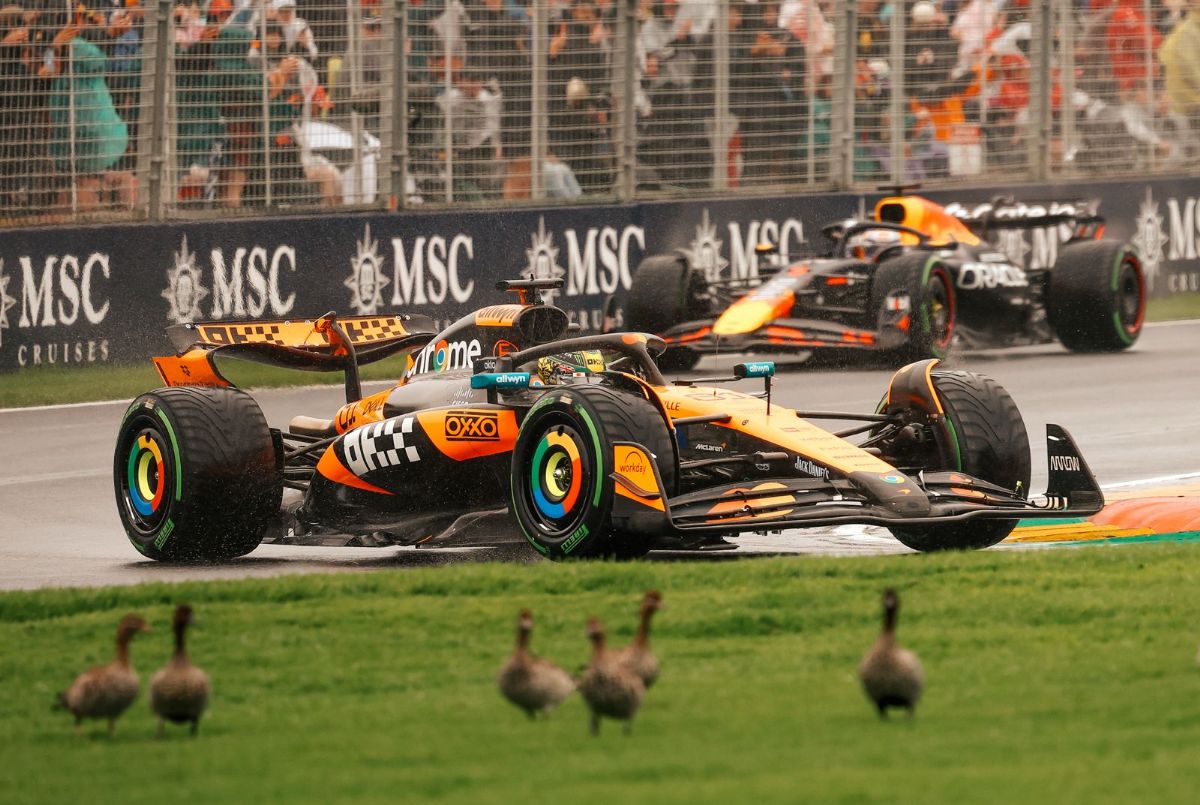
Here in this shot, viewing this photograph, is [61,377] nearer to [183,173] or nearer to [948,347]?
[183,173]

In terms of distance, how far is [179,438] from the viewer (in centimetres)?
1009

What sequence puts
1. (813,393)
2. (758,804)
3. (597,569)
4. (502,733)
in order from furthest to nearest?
(813,393) < (597,569) < (502,733) < (758,804)

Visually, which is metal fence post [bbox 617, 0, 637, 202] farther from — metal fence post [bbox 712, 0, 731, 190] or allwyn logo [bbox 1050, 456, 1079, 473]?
allwyn logo [bbox 1050, 456, 1079, 473]

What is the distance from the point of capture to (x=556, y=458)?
9.44m

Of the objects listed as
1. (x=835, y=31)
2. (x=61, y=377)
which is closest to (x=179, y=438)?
(x=61, y=377)

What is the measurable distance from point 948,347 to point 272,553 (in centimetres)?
890

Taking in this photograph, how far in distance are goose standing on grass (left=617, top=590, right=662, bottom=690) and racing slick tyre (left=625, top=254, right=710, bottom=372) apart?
12270 mm

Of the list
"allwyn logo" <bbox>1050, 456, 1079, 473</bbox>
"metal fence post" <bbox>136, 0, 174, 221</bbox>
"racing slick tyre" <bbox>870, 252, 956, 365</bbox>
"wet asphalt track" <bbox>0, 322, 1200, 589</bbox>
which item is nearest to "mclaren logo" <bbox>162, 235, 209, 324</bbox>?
"metal fence post" <bbox>136, 0, 174, 221</bbox>

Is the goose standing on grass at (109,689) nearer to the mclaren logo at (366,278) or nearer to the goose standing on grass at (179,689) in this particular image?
the goose standing on grass at (179,689)

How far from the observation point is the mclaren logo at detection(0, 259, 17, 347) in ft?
54.4

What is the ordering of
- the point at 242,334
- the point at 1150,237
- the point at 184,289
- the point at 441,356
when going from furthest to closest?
the point at 1150,237
the point at 184,289
the point at 242,334
the point at 441,356

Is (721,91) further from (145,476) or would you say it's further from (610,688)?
(610,688)

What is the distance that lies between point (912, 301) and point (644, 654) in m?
12.1

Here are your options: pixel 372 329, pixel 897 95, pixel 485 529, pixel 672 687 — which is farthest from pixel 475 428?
pixel 897 95
